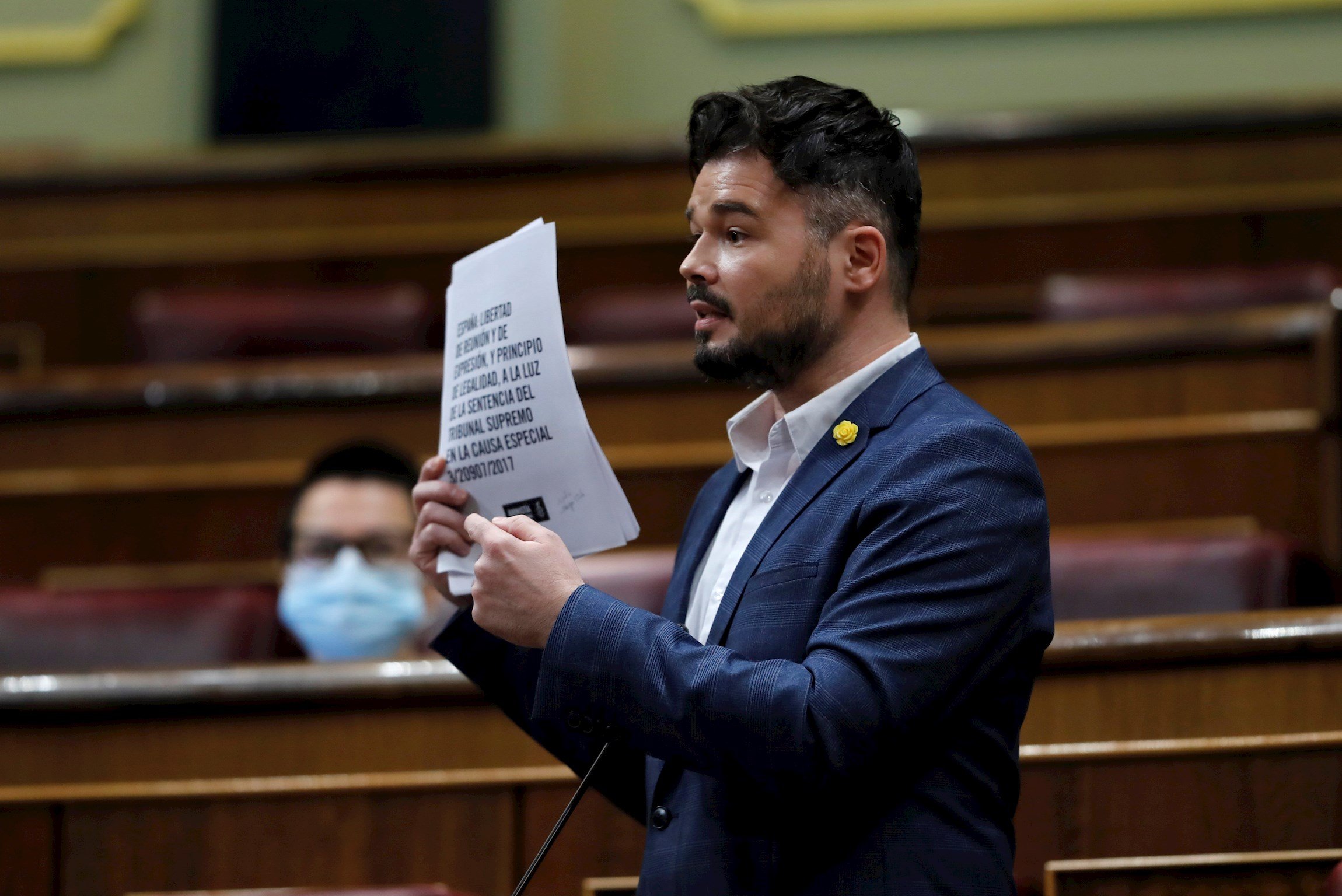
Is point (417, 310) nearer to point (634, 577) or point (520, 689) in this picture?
point (634, 577)

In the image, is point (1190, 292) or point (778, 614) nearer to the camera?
point (778, 614)

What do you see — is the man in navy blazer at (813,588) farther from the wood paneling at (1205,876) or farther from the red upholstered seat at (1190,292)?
the red upholstered seat at (1190,292)

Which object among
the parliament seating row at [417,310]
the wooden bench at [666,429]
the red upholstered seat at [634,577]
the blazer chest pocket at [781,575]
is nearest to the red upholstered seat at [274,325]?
the parliament seating row at [417,310]

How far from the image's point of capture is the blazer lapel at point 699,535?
1.88 ft

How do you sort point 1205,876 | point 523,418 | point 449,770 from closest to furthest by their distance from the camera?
1. point 523,418
2. point 1205,876
3. point 449,770

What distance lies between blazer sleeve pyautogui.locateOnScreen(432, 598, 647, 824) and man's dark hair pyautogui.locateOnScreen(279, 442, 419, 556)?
0.50 m

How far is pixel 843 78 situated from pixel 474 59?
0.49 meters

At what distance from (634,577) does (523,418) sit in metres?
0.41

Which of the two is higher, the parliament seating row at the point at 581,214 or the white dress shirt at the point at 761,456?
the parliament seating row at the point at 581,214

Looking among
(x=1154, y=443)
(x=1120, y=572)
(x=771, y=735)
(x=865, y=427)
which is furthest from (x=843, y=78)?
(x=771, y=735)

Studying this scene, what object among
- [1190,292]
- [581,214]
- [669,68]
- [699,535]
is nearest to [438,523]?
[699,535]

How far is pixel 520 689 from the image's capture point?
59 cm

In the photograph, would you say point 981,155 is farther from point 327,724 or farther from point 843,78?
point 327,724

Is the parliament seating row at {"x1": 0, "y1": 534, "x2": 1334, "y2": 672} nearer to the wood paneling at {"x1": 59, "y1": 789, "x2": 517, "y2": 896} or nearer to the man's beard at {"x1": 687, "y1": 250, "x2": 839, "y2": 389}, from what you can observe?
the wood paneling at {"x1": 59, "y1": 789, "x2": 517, "y2": 896}
